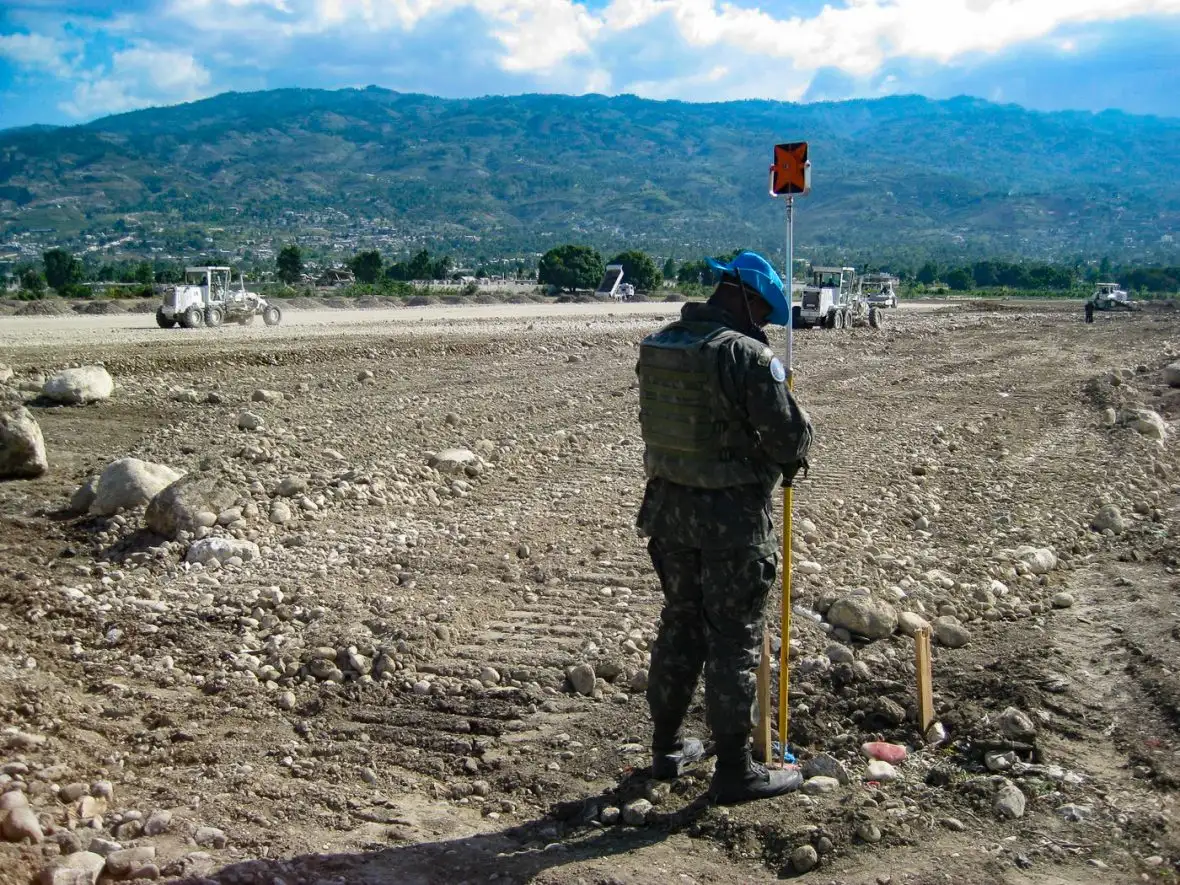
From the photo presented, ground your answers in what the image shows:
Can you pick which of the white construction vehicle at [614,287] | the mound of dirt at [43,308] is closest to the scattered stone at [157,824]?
the mound of dirt at [43,308]

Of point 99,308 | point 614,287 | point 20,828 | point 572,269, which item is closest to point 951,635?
point 20,828

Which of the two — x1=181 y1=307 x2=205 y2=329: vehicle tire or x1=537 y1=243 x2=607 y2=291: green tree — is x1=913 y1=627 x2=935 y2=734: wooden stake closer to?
x1=181 y1=307 x2=205 y2=329: vehicle tire

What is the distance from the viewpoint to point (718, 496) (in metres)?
4.07

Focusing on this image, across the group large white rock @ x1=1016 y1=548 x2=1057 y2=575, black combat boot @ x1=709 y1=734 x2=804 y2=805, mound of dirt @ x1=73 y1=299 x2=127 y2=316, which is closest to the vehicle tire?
mound of dirt @ x1=73 y1=299 x2=127 y2=316

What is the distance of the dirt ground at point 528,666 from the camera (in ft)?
12.6

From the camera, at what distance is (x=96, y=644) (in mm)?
5691

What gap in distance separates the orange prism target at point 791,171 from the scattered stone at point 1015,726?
2.30 meters

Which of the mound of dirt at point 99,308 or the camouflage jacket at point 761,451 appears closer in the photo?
the camouflage jacket at point 761,451

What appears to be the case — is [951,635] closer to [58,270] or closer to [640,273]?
[58,270]

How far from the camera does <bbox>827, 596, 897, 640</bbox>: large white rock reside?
559 centimetres

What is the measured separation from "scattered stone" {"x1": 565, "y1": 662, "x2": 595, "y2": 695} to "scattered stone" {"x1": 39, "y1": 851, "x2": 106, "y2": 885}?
7.14ft

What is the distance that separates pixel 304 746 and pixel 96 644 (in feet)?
5.62

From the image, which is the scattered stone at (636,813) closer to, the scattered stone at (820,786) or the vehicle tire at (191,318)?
the scattered stone at (820,786)

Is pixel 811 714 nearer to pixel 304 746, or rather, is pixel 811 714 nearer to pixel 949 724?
pixel 949 724
